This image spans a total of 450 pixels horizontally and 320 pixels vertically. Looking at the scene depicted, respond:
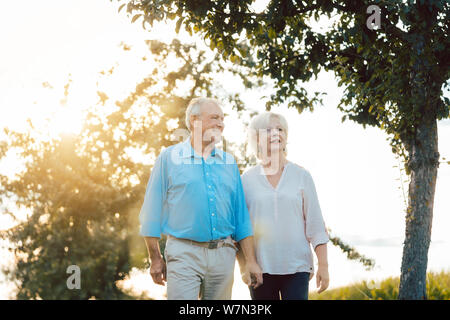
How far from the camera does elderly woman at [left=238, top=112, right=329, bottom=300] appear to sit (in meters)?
3.74

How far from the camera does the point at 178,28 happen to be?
7.73 metres

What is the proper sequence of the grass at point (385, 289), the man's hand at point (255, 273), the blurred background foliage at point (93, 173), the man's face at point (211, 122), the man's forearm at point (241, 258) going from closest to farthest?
1. the man's hand at point (255, 273)
2. the man's face at point (211, 122)
3. the man's forearm at point (241, 258)
4. the grass at point (385, 289)
5. the blurred background foliage at point (93, 173)

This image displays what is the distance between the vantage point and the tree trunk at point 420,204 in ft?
28.8

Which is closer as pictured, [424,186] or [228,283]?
[228,283]

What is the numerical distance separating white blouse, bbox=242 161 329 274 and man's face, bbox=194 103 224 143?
0.56m

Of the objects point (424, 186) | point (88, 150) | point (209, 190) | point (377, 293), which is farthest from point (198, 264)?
point (88, 150)

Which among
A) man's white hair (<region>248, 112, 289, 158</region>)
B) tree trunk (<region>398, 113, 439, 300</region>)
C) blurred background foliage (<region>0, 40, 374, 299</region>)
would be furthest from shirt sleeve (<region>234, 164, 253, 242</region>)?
blurred background foliage (<region>0, 40, 374, 299</region>)

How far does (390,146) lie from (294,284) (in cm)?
679

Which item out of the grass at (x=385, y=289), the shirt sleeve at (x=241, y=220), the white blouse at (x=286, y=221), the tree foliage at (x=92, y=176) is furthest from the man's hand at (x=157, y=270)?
the tree foliage at (x=92, y=176)

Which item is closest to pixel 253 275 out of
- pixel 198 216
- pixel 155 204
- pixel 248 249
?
pixel 248 249

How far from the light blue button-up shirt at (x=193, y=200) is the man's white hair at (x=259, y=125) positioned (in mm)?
341

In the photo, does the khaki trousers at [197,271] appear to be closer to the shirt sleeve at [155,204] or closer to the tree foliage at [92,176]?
the shirt sleeve at [155,204]

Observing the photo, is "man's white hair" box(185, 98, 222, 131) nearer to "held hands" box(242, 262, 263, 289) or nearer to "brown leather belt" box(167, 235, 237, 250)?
"brown leather belt" box(167, 235, 237, 250)
